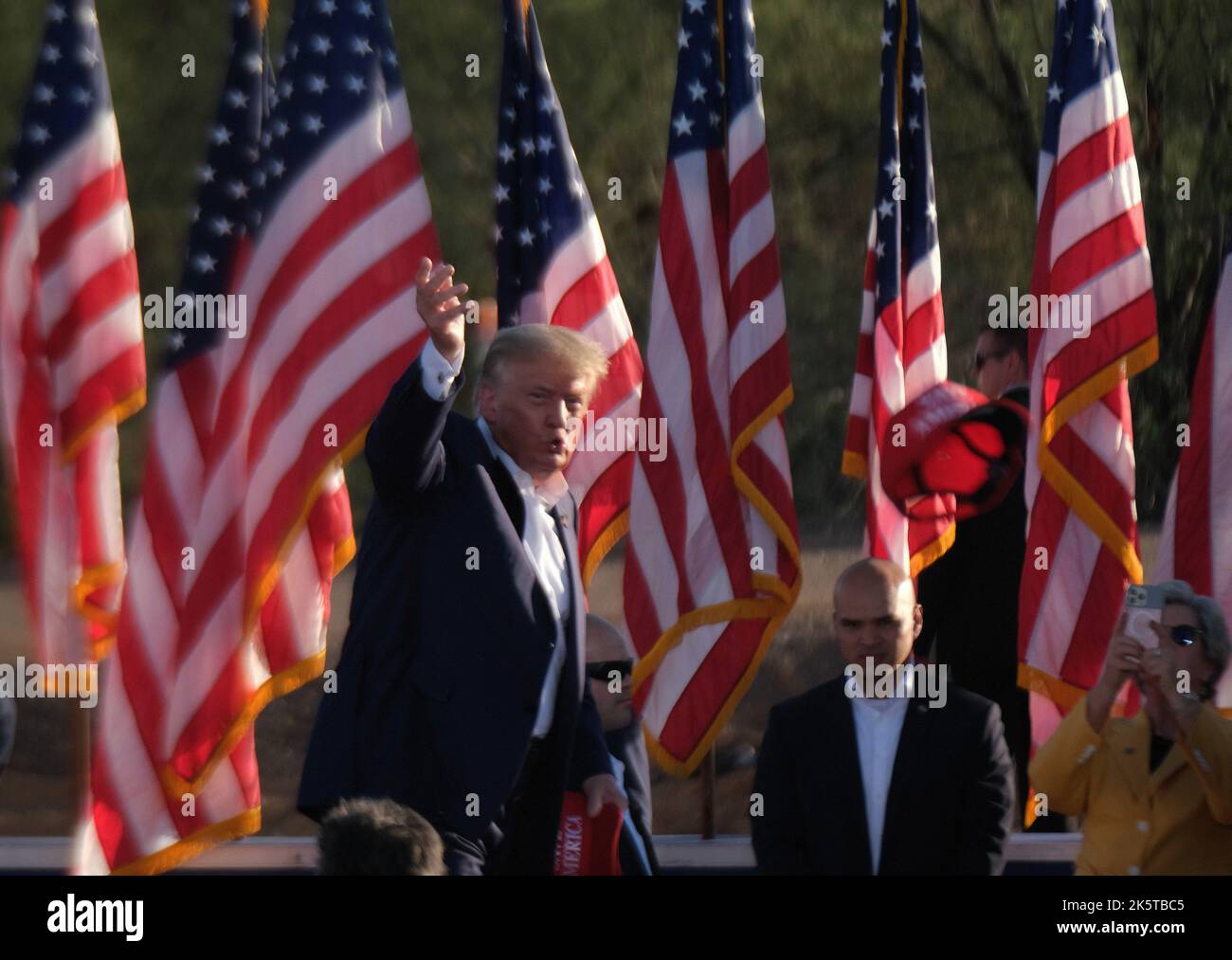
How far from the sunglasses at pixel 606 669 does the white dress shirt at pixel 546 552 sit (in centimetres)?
53

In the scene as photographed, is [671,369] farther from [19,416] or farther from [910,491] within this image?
[19,416]

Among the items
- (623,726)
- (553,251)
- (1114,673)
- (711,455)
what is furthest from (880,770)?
(553,251)

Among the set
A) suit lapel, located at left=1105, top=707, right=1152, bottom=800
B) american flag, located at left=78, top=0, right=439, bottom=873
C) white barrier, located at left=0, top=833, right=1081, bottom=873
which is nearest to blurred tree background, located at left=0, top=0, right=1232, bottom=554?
white barrier, located at left=0, top=833, right=1081, bottom=873

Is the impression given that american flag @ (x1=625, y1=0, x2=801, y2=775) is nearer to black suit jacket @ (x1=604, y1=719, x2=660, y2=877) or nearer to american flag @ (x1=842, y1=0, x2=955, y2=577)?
american flag @ (x1=842, y1=0, x2=955, y2=577)

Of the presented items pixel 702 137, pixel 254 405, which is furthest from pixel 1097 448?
pixel 254 405

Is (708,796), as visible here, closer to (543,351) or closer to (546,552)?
(546,552)

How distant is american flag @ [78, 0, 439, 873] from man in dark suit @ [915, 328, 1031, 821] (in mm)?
2072

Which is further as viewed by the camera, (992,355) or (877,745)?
(992,355)

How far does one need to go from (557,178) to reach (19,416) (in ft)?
6.37

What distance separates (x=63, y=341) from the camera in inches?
232

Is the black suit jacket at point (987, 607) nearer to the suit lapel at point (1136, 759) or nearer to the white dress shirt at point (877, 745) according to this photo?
the suit lapel at point (1136, 759)

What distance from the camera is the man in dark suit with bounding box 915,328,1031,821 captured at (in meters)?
6.44

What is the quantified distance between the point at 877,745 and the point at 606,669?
0.96m

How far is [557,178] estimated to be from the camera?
624cm
